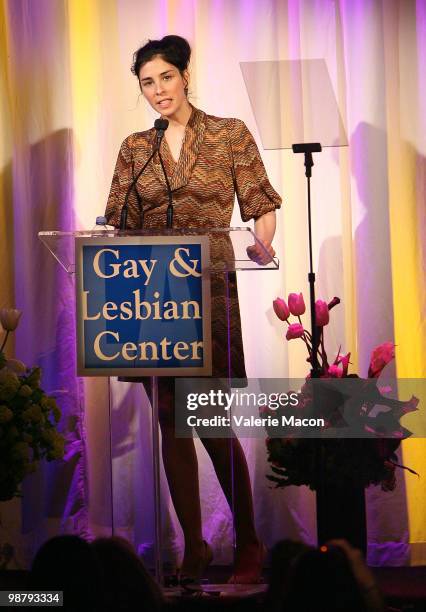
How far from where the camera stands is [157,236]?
2.37 meters

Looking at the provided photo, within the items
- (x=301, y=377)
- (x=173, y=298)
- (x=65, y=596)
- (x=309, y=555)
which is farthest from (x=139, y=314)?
A: (x=301, y=377)

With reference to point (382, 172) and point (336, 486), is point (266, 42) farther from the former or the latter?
point (336, 486)

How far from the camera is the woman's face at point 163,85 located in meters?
3.24

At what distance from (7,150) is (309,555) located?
104 inches

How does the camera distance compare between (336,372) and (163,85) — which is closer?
(336,372)

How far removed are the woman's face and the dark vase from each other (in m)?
1.36

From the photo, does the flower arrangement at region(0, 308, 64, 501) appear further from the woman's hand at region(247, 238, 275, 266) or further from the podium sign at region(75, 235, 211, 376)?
the woman's hand at region(247, 238, 275, 266)

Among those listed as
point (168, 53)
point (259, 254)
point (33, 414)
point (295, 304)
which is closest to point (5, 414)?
point (33, 414)

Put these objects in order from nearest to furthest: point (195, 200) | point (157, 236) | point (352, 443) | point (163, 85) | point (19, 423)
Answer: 1. point (157, 236)
2. point (19, 423)
3. point (352, 443)
4. point (195, 200)
5. point (163, 85)

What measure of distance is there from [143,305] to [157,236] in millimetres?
175

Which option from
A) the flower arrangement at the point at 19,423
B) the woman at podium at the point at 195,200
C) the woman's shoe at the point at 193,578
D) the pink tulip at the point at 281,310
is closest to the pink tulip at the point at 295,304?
the pink tulip at the point at 281,310

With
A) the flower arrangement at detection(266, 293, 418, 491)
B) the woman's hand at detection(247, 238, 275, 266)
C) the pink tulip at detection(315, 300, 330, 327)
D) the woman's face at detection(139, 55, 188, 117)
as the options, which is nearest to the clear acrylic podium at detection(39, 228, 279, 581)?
the woman's hand at detection(247, 238, 275, 266)

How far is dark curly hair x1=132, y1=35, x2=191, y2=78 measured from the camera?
328 cm

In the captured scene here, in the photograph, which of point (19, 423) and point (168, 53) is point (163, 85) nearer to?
point (168, 53)
